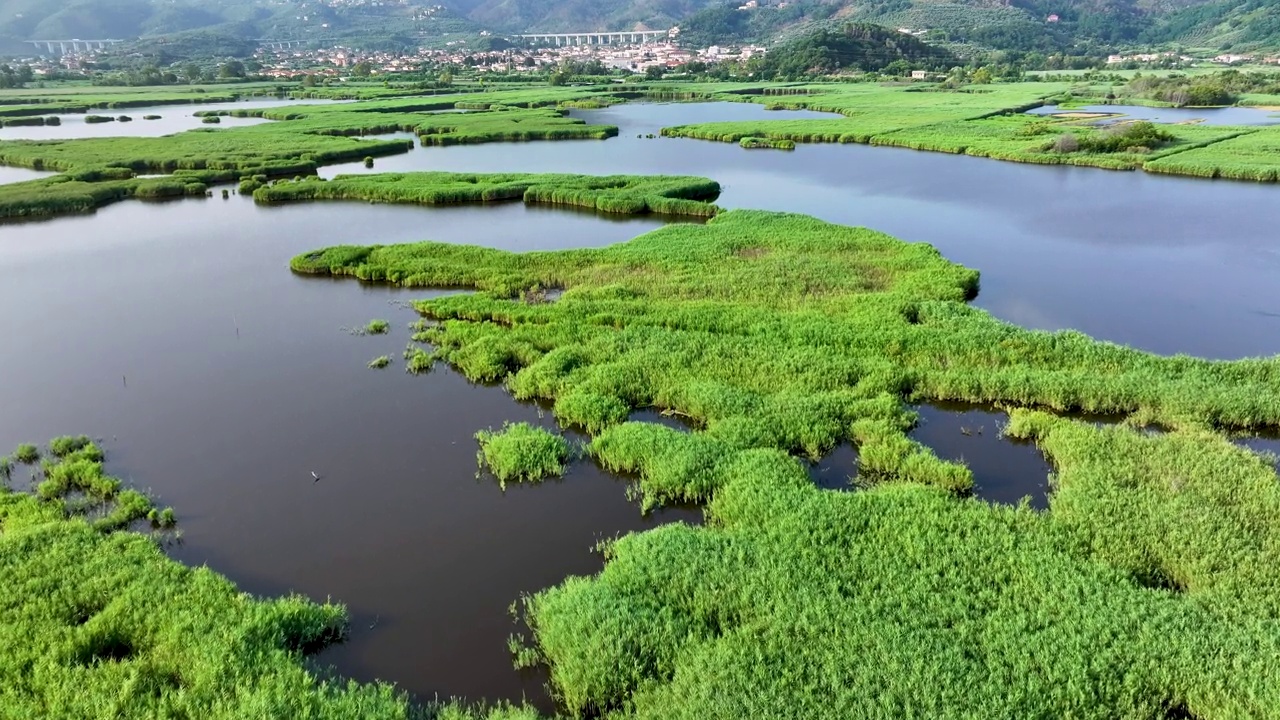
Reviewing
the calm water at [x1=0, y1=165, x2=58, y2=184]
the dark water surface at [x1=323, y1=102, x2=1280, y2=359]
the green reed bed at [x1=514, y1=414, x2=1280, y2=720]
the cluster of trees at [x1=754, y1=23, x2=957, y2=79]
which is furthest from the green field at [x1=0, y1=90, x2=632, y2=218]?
the cluster of trees at [x1=754, y1=23, x2=957, y2=79]

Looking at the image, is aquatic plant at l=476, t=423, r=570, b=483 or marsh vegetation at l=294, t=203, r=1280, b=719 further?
aquatic plant at l=476, t=423, r=570, b=483

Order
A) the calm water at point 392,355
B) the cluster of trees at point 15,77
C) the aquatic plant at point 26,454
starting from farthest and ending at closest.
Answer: the cluster of trees at point 15,77, the aquatic plant at point 26,454, the calm water at point 392,355

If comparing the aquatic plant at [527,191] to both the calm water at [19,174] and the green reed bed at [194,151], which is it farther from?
the calm water at [19,174]

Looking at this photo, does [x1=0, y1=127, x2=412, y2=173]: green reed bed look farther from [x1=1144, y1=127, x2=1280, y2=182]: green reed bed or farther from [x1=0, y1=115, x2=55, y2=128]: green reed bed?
[x1=1144, y1=127, x2=1280, y2=182]: green reed bed

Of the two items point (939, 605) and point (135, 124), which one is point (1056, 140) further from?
point (135, 124)

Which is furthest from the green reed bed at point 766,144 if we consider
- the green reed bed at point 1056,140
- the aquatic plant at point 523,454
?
the aquatic plant at point 523,454

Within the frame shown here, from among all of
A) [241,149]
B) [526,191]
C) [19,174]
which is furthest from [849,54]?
[19,174]
